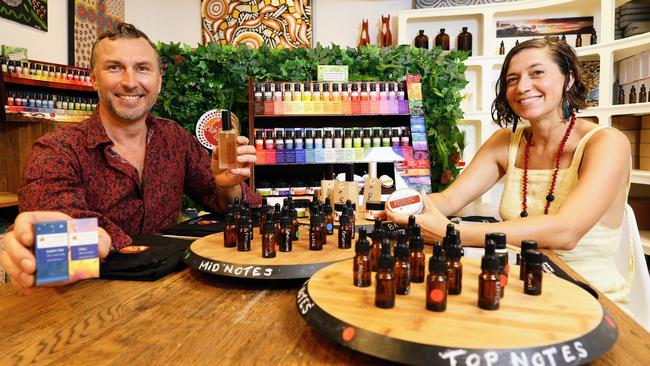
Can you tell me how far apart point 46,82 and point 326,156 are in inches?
91.5

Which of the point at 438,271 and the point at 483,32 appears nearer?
the point at 438,271

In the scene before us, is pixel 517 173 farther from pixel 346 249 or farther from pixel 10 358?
pixel 10 358

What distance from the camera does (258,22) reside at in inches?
254

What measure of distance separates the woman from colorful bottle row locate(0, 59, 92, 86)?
3291 mm

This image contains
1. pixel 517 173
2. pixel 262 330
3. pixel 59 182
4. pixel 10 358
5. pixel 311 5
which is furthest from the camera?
pixel 311 5

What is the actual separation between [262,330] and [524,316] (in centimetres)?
48

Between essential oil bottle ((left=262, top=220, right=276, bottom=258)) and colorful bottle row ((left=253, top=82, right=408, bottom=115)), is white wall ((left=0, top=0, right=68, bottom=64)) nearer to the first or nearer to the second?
colorful bottle row ((left=253, top=82, right=408, bottom=115))

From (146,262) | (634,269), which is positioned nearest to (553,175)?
(634,269)

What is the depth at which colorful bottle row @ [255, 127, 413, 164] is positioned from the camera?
3574 millimetres

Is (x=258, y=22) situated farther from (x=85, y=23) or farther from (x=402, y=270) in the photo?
(x=402, y=270)

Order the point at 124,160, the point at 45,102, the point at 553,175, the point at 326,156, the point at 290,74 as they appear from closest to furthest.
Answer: the point at 553,175
the point at 124,160
the point at 326,156
the point at 45,102
the point at 290,74

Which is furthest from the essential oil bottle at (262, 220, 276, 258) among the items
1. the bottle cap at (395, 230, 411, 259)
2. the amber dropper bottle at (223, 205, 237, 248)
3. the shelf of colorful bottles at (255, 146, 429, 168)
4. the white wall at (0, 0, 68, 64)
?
the white wall at (0, 0, 68, 64)

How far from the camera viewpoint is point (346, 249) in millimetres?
1343

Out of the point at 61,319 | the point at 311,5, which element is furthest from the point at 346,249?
the point at 311,5
